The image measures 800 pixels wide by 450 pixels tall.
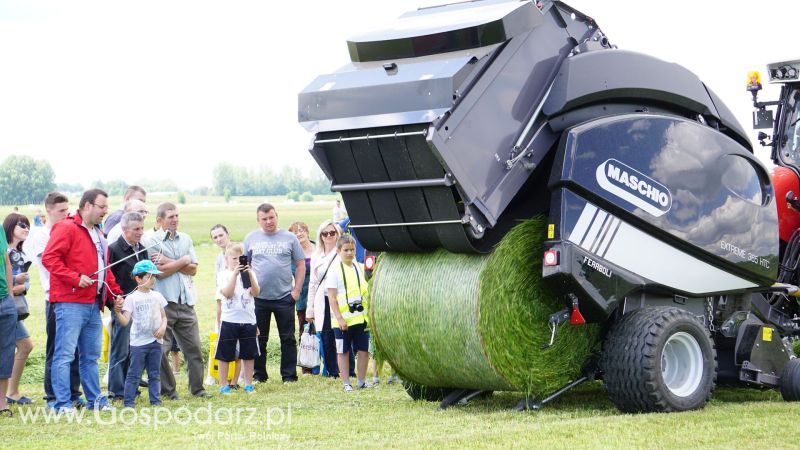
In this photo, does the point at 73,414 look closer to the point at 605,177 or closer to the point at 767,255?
the point at 605,177

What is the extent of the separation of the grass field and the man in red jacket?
0.44 metres

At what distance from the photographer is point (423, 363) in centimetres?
941

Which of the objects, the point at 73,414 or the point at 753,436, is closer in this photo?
the point at 753,436

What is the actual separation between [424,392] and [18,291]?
4.22 metres

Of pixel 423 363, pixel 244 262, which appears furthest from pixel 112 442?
pixel 244 262

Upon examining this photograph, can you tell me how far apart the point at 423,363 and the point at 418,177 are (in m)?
1.68

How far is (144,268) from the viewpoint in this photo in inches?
415

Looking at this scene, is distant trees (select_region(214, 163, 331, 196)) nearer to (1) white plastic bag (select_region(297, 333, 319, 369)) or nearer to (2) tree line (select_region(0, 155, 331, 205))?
(2) tree line (select_region(0, 155, 331, 205))

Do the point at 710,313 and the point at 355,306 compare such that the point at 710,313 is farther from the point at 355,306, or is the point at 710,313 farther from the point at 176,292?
the point at 176,292

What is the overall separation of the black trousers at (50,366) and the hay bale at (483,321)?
3277 mm

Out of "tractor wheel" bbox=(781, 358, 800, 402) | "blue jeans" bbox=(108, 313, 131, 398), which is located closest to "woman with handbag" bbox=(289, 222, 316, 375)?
"blue jeans" bbox=(108, 313, 131, 398)

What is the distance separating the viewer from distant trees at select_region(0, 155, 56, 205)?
102 meters

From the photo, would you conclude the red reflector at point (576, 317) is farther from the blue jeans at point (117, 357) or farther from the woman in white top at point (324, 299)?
the blue jeans at point (117, 357)

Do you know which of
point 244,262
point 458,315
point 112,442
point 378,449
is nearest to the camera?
point 378,449
